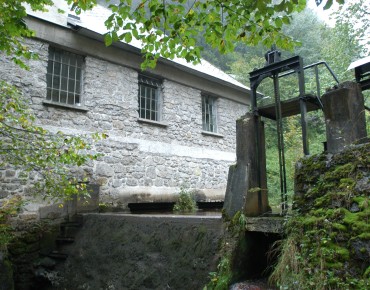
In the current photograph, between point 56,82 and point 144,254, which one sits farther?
point 56,82

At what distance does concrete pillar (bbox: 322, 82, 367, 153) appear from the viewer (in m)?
3.20

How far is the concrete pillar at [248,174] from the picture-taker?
12.3ft

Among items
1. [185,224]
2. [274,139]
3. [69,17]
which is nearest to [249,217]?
[185,224]

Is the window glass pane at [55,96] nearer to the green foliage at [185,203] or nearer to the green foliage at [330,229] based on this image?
the green foliage at [185,203]

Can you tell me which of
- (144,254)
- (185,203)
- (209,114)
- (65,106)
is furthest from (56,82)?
(209,114)

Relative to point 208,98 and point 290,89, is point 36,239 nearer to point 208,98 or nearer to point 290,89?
point 208,98

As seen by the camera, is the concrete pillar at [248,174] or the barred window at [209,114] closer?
the concrete pillar at [248,174]

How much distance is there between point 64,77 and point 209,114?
16.3ft

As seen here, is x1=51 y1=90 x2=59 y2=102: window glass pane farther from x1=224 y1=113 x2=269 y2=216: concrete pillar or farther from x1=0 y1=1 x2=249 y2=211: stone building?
x1=224 y1=113 x2=269 y2=216: concrete pillar

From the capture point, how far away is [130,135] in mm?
8570

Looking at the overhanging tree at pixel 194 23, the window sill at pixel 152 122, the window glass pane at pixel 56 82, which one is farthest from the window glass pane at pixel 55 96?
the overhanging tree at pixel 194 23

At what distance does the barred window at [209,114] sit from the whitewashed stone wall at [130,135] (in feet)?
0.70

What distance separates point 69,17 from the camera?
25.9 ft

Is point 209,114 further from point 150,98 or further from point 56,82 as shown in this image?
point 56,82
